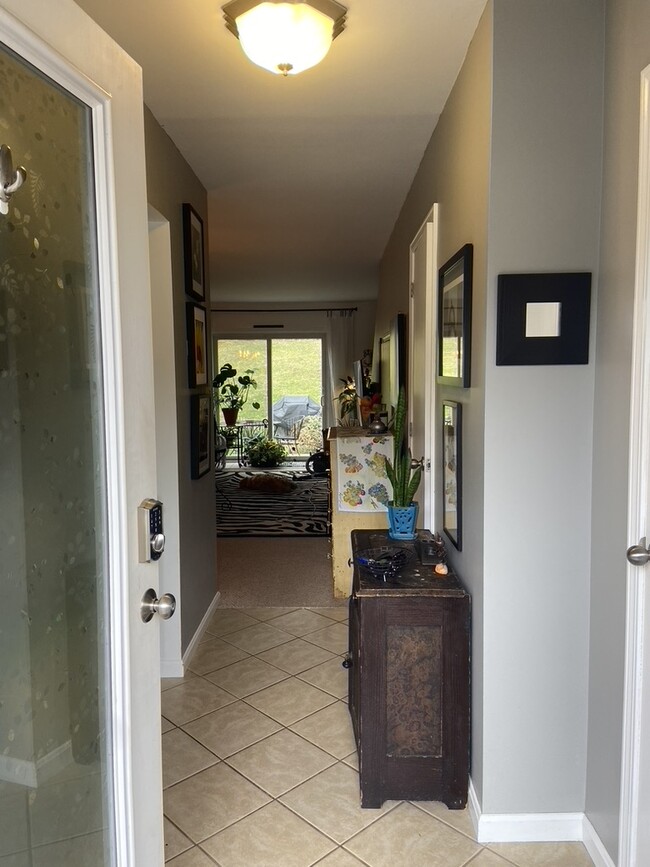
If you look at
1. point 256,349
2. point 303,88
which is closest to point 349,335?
point 256,349

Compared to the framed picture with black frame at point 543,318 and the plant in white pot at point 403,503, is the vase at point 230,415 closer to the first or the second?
the plant in white pot at point 403,503

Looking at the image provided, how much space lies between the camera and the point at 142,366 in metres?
1.31

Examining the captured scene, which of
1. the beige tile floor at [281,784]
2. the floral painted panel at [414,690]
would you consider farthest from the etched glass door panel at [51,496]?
the floral painted panel at [414,690]

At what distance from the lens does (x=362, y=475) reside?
373 centimetres

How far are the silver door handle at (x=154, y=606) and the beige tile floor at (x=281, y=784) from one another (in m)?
0.93

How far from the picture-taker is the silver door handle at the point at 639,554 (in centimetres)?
145

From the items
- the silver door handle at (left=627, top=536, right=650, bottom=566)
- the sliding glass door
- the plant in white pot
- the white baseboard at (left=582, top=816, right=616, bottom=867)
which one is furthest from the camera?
the sliding glass door

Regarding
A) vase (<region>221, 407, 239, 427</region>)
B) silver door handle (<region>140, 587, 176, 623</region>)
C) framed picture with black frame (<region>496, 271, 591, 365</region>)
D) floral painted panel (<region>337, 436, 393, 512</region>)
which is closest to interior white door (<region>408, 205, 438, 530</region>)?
floral painted panel (<region>337, 436, 393, 512</region>)

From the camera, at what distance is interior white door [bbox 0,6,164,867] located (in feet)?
3.35

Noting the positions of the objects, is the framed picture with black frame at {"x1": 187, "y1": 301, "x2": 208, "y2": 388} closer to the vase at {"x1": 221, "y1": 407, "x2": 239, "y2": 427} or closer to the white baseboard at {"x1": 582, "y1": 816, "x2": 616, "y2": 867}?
the white baseboard at {"x1": 582, "y1": 816, "x2": 616, "y2": 867}

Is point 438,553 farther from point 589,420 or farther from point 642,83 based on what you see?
point 642,83

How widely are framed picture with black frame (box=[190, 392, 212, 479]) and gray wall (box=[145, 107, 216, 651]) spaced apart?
51 millimetres

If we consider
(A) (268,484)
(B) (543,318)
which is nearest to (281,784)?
(B) (543,318)

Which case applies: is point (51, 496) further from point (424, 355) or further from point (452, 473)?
point (424, 355)
